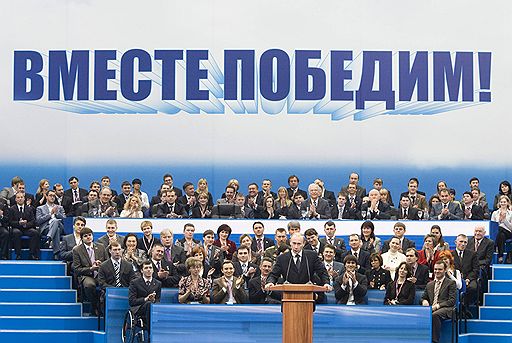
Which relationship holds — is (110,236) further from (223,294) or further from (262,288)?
(262,288)

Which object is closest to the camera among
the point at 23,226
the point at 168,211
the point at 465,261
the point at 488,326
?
the point at 488,326

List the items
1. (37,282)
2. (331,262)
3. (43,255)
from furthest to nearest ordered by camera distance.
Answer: (43,255), (37,282), (331,262)

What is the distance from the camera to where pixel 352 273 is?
16328 millimetres

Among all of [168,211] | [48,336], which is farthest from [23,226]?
[48,336]

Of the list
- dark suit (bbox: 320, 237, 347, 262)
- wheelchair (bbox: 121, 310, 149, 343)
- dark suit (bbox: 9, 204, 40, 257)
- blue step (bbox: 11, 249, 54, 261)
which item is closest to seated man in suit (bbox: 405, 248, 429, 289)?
dark suit (bbox: 320, 237, 347, 262)

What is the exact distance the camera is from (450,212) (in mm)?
19984

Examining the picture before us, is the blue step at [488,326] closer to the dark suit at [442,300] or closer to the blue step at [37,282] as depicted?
the dark suit at [442,300]

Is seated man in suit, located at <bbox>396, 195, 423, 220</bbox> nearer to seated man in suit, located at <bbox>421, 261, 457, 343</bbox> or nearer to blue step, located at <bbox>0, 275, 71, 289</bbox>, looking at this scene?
seated man in suit, located at <bbox>421, 261, 457, 343</bbox>

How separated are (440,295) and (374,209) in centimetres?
370

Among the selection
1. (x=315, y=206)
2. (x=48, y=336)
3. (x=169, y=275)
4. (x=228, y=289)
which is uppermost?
(x=315, y=206)

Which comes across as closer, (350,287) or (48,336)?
(350,287)

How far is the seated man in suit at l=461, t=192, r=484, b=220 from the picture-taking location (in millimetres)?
20062

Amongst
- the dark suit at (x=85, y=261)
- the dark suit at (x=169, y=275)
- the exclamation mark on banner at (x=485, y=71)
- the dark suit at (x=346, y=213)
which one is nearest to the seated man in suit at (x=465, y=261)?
the dark suit at (x=346, y=213)

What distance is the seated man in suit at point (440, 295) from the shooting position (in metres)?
16.3
